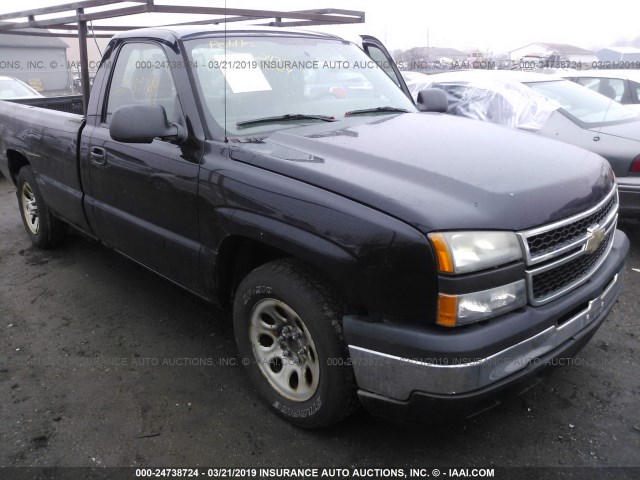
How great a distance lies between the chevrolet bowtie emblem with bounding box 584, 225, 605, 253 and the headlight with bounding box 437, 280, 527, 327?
519 millimetres

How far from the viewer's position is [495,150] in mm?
2545

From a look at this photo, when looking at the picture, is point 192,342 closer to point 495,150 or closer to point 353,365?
point 353,365

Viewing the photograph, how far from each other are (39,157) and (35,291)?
1.10 metres

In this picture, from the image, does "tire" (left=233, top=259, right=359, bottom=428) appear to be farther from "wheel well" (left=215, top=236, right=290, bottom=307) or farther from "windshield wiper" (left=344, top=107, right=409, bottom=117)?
"windshield wiper" (left=344, top=107, right=409, bottom=117)

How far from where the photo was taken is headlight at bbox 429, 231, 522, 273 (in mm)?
1910

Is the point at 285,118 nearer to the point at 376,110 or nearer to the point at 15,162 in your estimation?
the point at 376,110

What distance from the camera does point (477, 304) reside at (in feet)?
6.44

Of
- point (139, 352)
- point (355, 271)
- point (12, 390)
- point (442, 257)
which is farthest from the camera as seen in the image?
point (139, 352)

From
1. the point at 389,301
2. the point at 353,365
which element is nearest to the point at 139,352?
the point at 353,365

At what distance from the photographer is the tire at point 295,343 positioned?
224cm

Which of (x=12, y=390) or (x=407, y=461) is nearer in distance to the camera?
(x=407, y=461)

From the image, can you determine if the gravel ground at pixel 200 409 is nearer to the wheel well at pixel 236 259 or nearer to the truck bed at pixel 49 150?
the wheel well at pixel 236 259

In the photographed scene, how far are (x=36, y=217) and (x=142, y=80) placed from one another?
2.39 meters

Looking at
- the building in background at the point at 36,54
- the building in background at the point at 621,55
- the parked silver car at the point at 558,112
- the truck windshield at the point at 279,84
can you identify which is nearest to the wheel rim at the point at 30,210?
the truck windshield at the point at 279,84
